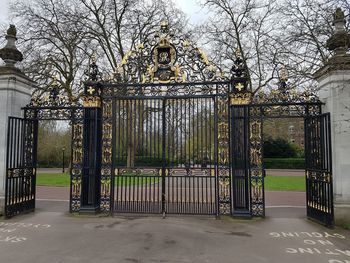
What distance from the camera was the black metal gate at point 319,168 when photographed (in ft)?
26.4

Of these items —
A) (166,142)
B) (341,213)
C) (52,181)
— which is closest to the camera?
(341,213)

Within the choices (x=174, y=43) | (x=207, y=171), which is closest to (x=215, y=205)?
(x=207, y=171)

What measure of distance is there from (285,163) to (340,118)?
36122mm

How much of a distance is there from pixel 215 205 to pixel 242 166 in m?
1.37

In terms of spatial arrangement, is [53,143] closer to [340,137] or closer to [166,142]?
[166,142]

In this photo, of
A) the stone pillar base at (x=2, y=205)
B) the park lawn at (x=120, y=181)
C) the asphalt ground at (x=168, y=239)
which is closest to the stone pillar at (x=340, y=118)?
the asphalt ground at (x=168, y=239)

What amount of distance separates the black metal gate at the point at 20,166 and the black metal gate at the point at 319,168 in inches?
325

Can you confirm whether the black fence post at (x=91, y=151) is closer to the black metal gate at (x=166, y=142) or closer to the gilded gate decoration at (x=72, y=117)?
the gilded gate decoration at (x=72, y=117)

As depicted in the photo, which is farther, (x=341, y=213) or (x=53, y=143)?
(x=53, y=143)

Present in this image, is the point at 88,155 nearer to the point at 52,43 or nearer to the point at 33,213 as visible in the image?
the point at 33,213

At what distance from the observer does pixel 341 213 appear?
821 cm

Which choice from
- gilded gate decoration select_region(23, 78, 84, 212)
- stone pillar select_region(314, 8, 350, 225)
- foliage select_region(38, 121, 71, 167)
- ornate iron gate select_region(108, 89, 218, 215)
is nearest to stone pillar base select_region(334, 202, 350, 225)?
stone pillar select_region(314, 8, 350, 225)

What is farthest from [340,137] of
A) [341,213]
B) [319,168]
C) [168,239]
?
[168,239]

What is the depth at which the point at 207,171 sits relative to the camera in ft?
30.9
